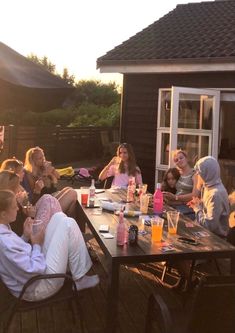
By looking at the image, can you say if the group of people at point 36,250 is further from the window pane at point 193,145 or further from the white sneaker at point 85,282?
the window pane at point 193,145

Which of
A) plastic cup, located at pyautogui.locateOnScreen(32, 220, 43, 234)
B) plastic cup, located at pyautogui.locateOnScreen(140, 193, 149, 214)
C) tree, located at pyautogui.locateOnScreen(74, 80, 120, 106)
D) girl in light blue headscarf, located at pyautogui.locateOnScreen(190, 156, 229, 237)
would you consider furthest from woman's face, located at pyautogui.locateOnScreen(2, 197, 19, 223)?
tree, located at pyautogui.locateOnScreen(74, 80, 120, 106)

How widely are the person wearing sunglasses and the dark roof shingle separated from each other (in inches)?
90.6

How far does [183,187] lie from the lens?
18.6 feet

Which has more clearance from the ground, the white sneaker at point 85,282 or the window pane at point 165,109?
the window pane at point 165,109

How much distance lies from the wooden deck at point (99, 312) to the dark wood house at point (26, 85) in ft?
11.5

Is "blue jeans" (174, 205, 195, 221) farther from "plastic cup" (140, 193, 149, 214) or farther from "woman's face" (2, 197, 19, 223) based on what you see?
"woman's face" (2, 197, 19, 223)

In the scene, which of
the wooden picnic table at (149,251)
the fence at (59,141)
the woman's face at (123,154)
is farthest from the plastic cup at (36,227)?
the fence at (59,141)

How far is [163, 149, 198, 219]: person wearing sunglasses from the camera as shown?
537cm

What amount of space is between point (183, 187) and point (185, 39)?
376 centimetres

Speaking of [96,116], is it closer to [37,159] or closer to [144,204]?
[37,159]

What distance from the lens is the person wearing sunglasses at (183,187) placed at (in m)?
5.37

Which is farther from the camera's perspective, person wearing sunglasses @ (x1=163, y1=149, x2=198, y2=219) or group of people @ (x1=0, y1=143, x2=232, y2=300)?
person wearing sunglasses @ (x1=163, y1=149, x2=198, y2=219)

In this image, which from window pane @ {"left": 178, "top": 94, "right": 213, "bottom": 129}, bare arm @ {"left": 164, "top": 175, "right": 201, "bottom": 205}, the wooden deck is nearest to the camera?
the wooden deck

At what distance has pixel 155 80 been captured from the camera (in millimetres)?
8328
